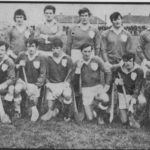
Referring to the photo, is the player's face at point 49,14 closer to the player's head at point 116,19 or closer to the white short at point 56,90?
the player's head at point 116,19

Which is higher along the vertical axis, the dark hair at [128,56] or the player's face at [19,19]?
the player's face at [19,19]

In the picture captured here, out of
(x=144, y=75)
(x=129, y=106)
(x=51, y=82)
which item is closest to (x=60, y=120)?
(x=51, y=82)

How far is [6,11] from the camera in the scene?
14.1 feet

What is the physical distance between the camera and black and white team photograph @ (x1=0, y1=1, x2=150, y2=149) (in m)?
4.16

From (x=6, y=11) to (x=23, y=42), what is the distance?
482mm

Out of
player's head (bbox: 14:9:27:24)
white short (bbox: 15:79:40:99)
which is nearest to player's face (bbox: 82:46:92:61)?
white short (bbox: 15:79:40:99)

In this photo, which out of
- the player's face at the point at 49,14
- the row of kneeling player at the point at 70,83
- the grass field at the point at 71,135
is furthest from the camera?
the player's face at the point at 49,14

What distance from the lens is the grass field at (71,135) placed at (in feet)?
13.4

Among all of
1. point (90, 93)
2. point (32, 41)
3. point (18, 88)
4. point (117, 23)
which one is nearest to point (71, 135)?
point (90, 93)

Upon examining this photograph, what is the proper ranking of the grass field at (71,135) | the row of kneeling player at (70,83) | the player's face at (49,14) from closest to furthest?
the grass field at (71,135) → the row of kneeling player at (70,83) → the player's face at (49,14)

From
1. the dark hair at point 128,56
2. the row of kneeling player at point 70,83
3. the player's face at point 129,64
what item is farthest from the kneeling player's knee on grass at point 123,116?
the dark hair at point 128,56

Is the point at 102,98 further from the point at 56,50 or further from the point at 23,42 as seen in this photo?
the point at 23,42

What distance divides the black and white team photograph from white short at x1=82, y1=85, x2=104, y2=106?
0.04ft

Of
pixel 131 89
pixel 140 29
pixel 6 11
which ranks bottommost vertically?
pixel 131 89
